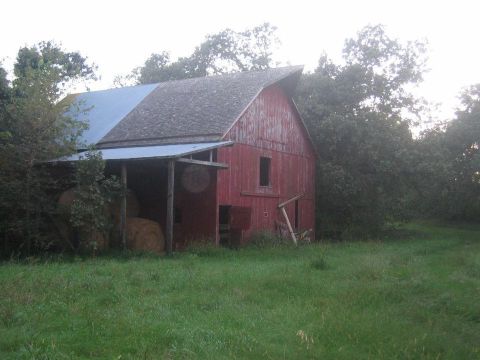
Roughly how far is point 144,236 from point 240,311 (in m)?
8.95

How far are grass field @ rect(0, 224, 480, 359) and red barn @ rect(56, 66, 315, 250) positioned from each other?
5280mm

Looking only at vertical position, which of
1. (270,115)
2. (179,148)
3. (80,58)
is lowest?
(179,148)

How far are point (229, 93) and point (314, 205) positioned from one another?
6.64m

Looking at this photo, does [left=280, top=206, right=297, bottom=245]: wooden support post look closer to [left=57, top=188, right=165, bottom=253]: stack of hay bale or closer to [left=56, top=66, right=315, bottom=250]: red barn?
[left=56, top=66, right=315, bottom=250]: red barn

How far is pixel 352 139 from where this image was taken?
23969mm

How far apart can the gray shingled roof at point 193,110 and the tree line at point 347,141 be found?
228 cm

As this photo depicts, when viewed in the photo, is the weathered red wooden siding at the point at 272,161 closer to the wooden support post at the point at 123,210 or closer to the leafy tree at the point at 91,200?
the wooden support post at the point at 123,210

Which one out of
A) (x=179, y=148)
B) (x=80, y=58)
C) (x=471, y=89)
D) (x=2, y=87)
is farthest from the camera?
(x=80, y=58)

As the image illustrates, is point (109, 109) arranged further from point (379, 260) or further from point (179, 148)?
point (379, 260)

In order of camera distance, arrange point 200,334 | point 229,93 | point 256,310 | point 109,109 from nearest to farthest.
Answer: point 200,334 → point 256,310 → point 229,93 → point 109,109

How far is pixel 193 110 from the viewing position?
20.2 metres

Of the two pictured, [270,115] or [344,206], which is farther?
[344,206]

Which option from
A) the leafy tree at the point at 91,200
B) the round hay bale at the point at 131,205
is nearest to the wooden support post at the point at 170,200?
the leafy tree at the point at 91,200

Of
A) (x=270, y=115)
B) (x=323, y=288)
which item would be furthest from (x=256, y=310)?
(x=270, y=115)
